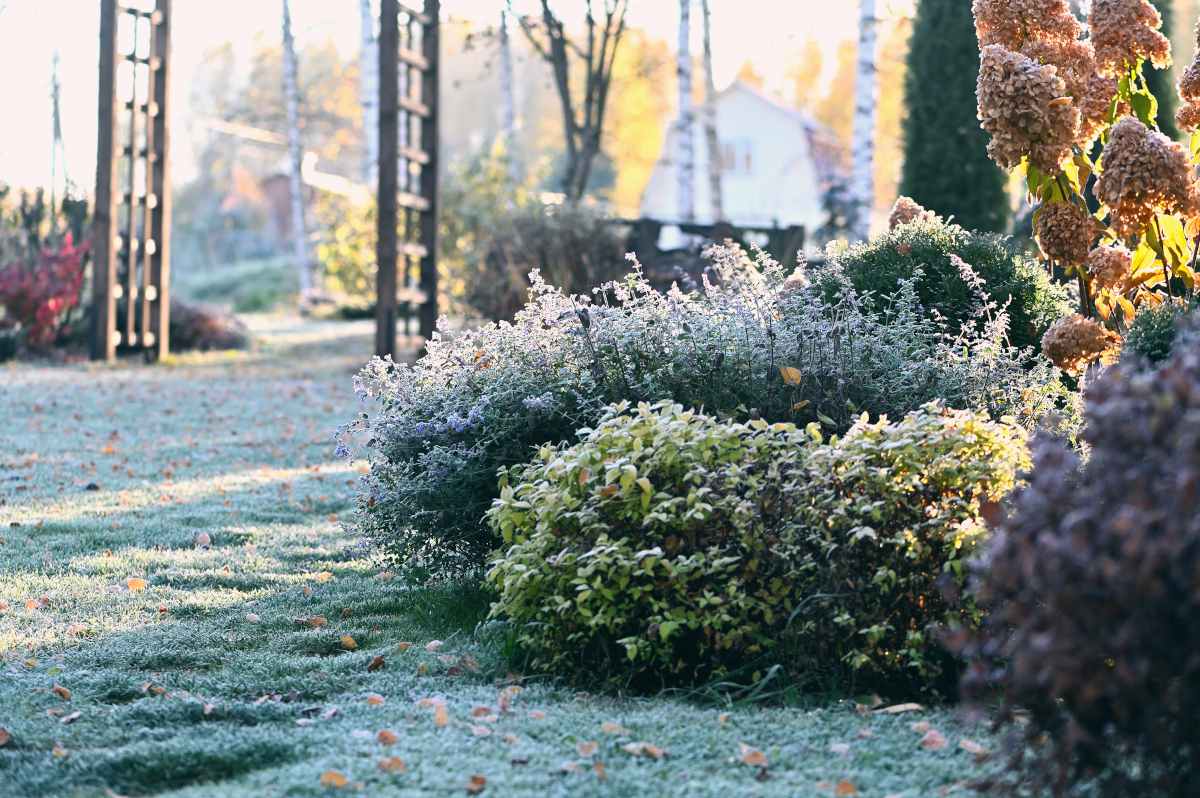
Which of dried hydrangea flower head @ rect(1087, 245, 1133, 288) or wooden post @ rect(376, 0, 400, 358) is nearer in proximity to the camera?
dried hydrangea flower head @ rect(1087, 245, 1133, 288)

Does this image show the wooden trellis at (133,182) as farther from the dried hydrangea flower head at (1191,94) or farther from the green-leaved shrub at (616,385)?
the dried hydrangea flower head at (1191,94)

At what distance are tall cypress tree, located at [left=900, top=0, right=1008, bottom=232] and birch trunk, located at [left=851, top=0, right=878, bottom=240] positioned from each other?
2094 millimetres

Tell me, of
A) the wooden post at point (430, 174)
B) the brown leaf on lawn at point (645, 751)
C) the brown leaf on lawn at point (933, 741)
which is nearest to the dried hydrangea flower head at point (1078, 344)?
the brown leaf on lawn at point (933, 741)

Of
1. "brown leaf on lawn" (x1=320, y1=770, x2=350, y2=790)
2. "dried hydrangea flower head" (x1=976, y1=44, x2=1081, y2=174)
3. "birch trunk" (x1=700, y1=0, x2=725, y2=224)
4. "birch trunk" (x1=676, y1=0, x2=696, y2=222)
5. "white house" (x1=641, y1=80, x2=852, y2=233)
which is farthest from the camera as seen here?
"white house" (x1=641, y1=80, x2=852, y2=233)

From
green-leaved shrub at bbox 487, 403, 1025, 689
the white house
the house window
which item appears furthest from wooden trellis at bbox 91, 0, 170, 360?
the house window

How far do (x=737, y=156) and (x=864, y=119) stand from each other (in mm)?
25449

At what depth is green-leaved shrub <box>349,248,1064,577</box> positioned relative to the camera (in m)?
4.48

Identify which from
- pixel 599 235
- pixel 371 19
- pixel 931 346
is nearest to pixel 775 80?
pixel 371 19

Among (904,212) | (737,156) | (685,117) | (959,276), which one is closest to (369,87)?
(685,117)

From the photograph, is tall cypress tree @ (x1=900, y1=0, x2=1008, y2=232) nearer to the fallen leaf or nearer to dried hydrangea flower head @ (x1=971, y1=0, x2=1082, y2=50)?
dried hydrangea flower head @ (x1=971, y1=0, x2=1082, y2=50)

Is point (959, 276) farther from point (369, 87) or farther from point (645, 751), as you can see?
point (369, 87)

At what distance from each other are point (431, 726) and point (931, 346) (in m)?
2.38

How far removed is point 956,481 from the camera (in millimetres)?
3514

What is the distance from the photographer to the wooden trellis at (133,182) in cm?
1278
